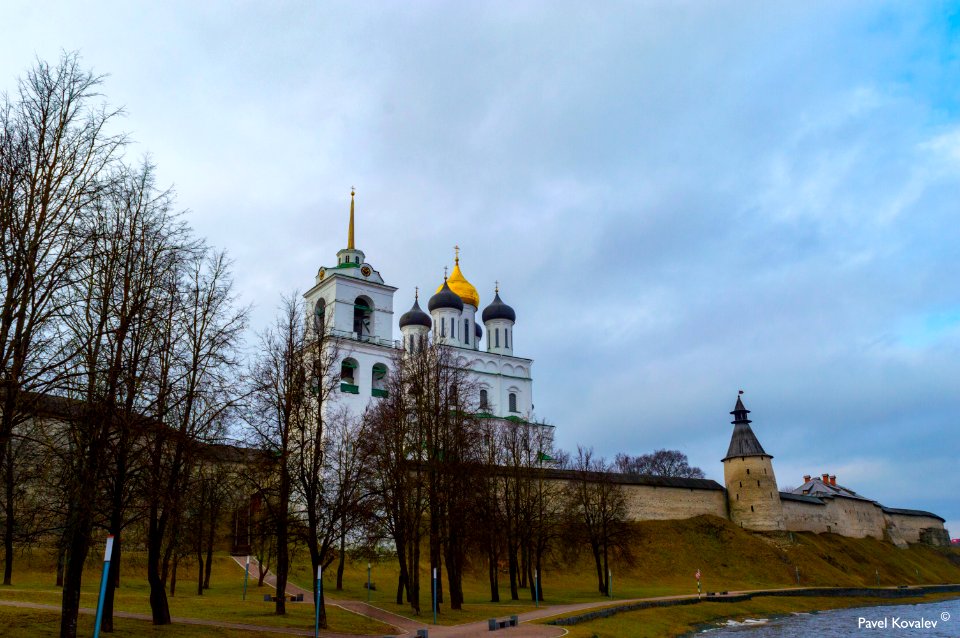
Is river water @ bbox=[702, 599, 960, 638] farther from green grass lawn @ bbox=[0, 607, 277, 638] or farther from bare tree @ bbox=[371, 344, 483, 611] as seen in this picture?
green grass lawn @ bbox=[0, 607, 277, 638]

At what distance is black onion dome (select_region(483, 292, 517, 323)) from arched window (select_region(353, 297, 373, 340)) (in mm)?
14415

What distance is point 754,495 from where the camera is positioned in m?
64.8

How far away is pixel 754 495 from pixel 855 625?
33230mm

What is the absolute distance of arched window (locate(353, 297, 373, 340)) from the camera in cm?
5322

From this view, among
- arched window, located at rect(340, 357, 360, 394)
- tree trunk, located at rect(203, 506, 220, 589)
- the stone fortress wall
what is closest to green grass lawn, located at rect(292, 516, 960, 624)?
the stone fortress wall

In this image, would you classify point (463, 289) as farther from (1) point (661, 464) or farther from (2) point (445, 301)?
(1) point (661, 464)

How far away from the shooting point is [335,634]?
1953 cm

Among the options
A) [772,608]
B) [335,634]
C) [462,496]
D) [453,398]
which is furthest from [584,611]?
[772,608]

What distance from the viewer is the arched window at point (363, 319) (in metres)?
53.2

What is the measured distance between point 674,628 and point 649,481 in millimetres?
33340

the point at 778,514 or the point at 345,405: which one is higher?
the point at 345,405

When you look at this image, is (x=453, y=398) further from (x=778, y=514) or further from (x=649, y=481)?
(x=778, y=514)

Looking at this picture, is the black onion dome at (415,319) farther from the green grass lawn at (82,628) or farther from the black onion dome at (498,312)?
the green grass lawn at (82,628)

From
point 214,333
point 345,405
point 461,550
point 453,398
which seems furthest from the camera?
point 345,405
